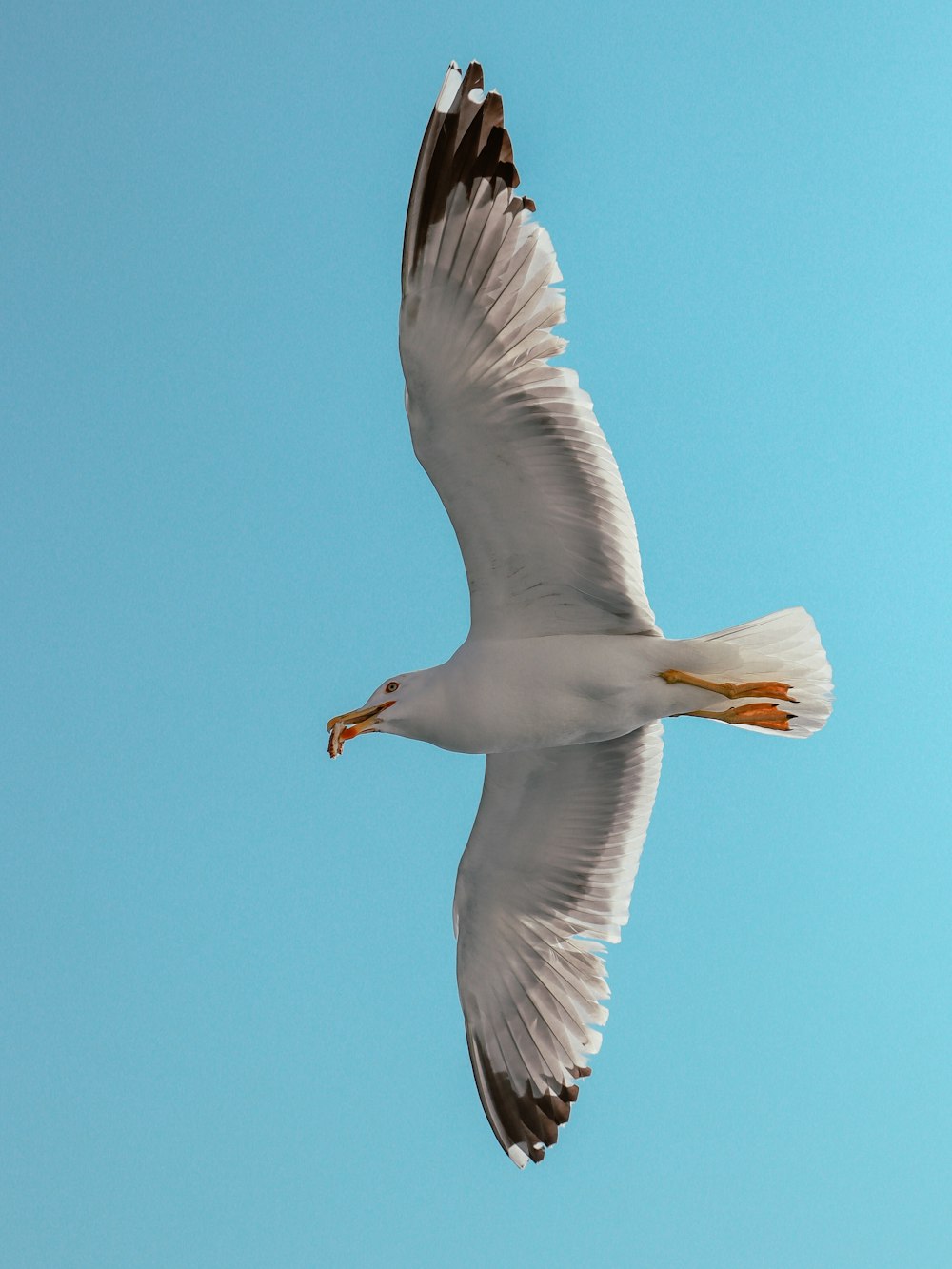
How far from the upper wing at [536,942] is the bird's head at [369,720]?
89 cm

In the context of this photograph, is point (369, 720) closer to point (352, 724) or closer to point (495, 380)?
point (352, 724)

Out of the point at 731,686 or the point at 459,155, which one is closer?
the point at 459,155

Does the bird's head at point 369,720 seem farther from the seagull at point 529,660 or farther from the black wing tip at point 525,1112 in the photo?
the black wing tip at point 525,1112

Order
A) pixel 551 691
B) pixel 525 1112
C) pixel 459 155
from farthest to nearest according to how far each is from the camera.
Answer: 1. pixel 525 1112
2. pixel 551 691
3. pixel 459 155

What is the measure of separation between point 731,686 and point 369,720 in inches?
53.8

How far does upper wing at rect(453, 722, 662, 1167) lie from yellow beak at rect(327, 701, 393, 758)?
91 cm

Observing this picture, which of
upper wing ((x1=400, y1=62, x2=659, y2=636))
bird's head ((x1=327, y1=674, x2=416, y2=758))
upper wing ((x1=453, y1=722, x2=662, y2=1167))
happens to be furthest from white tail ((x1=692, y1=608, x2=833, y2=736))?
bird's head ((x1=327, y1=674, x2=416, y2=758))

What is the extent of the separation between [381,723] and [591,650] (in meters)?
0.84

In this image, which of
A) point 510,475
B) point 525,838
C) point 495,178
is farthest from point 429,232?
point 525,838

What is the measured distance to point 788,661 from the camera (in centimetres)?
593

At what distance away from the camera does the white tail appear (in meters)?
5.82

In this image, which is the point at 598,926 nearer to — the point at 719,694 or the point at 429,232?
the point at 719,694

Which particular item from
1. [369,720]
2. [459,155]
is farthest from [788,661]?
[459,155]

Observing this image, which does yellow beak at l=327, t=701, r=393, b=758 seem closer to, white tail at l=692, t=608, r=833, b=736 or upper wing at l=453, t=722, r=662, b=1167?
upper wing at l=453, t=722, r=662, b=1167
